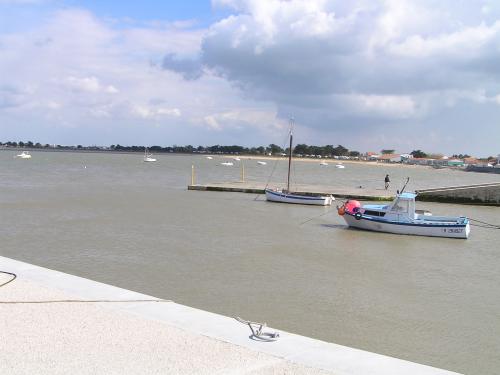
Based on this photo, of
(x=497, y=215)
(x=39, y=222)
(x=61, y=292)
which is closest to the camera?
(x=61, y=292)

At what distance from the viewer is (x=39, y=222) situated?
91.7 feet

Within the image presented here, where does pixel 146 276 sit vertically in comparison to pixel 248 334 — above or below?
below

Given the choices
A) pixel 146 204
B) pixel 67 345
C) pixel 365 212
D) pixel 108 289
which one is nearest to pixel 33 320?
pixel 67 345

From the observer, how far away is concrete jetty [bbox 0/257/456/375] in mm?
6645

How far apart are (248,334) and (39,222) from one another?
22660mm

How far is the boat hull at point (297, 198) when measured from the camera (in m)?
40.1

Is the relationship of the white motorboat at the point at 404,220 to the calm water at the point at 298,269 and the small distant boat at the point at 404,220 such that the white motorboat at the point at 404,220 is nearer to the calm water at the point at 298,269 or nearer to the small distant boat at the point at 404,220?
the small distant boat at the point at 404,220

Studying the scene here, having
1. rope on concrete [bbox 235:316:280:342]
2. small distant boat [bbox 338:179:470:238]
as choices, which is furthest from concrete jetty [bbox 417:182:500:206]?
rope on concrete [bbox 235:316:280:342]

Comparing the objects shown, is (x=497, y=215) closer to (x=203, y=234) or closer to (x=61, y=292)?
(x=203, y=234)

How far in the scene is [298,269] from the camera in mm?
18094

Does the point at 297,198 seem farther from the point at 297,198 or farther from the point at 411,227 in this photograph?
the point at 411,227

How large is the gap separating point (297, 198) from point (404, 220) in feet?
46.1

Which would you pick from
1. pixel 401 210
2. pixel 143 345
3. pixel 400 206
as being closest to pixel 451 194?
pixel 400 206

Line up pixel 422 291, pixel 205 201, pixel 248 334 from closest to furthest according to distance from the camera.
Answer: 1. pixel 248 334
2. pixel 422 291
3. pixel 205 201
